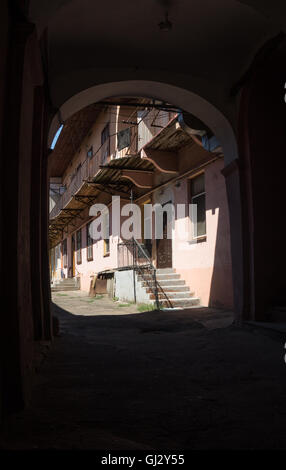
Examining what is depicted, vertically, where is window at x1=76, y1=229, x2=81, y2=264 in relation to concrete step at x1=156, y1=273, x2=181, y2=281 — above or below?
above

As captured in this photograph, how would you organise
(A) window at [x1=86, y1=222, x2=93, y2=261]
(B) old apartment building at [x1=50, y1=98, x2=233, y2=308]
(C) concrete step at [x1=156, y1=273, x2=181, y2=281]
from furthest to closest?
(A) window at [x1=86, y1=222, x2=93, y2=261] < (C) concrete step at [x1=156, y1=273, x2=181, y2=281] < (B) old apartment building at [x1=50, y1=98, x2=233, y2=308]

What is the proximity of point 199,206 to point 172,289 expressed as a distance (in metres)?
2.43

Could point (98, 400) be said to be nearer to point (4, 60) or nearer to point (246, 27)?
point (4, 60)

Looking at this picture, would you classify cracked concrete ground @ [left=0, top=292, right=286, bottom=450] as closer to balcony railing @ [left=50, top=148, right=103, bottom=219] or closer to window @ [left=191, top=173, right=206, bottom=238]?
window @ [left=191, top=173, right=206, bottom=238]

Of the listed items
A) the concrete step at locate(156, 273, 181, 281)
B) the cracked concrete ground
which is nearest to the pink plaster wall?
the concrete step at locate(156, 273, 181, 281)

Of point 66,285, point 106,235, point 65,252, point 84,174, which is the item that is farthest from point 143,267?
point 65,252

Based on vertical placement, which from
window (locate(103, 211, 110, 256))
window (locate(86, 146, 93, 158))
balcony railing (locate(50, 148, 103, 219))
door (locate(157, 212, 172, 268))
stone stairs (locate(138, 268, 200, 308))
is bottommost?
stone stairs (locate(138, 268, 200, 308))

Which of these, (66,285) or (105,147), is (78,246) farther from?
(105,147)

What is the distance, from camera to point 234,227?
671 centimetres

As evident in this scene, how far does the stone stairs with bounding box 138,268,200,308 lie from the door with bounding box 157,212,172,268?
118cm

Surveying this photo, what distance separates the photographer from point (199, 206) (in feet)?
37.4

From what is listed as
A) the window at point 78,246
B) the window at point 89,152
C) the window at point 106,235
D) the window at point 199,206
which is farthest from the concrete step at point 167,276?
the window at point 78,246

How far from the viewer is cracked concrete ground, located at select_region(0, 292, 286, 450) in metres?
2.24

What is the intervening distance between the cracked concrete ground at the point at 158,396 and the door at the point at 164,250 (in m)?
7.72
